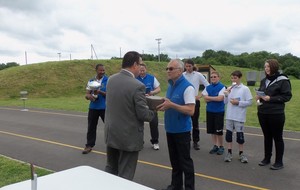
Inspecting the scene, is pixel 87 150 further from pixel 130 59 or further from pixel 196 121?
pixel 130 59

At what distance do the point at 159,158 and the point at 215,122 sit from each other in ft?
4.63

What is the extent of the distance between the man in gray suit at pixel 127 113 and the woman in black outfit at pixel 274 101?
9.05 ft

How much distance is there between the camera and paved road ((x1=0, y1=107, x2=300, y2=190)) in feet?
18.3

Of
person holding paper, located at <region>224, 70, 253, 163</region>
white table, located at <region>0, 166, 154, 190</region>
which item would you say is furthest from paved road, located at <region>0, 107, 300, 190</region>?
white table, located at <region>0, 166, 154, 190</region>

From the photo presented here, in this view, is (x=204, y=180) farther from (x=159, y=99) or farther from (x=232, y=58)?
(x=232, y=58)

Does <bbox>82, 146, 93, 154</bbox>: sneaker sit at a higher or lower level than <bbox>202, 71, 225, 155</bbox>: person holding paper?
Answer: lower

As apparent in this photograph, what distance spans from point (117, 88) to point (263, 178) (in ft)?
10.4

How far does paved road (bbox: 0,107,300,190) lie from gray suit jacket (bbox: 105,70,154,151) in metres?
1.55

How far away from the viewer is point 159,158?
23.2 ft

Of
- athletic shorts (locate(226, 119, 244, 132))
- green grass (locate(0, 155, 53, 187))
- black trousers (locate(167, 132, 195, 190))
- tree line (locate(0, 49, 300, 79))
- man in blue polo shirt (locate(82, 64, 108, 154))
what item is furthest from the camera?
tree line (locate(0, 49, 300, 79))

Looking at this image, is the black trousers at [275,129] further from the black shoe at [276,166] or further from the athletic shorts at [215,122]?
the athletic shorts at [215,122]

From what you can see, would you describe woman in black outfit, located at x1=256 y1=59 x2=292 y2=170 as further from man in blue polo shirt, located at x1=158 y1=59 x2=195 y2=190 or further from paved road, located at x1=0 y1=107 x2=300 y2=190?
man in blue polo shirt, located at x1=158 y1=59 x2=195 y2=190

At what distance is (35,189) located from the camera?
1860 millimetres

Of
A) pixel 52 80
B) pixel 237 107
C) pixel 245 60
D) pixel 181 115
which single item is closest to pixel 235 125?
pixel 237 107
